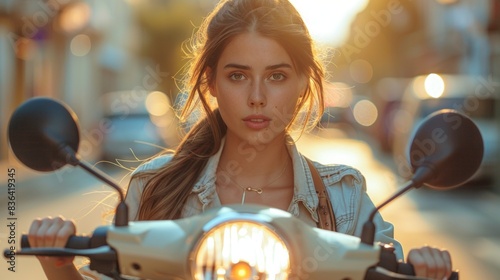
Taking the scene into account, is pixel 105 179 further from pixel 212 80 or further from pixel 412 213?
pixel 412 213

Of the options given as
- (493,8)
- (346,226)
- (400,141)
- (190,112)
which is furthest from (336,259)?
(493,8)

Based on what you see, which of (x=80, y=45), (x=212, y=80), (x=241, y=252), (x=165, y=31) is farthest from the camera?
(x=165, y=31)

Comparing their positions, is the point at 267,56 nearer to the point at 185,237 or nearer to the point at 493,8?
the point at 185,237

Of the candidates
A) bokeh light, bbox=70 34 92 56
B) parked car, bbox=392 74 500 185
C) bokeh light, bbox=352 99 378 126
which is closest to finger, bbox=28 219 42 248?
parked car, bbox=392 74 500 185

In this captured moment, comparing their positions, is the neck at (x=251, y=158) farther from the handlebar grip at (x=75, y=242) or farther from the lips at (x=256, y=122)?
the handlebar grip at (x=75, y=242)

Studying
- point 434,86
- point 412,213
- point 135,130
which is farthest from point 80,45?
point 412,213

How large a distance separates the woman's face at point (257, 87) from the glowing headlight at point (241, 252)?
929 millimetres

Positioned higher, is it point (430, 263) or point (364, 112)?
point (364, 112)

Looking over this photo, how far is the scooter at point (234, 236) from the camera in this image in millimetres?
1743

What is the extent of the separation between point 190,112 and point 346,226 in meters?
0.87

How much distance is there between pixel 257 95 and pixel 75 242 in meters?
0.79

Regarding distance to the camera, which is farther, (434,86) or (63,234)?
(434,86)

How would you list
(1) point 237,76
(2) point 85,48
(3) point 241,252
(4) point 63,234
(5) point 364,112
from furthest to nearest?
1. (5) point 364,112
2. (2) point 85,48
3. (1) point 237,76
4. (4) point 63,234
5. (3) point 241,252

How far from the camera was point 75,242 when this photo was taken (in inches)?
80.6
